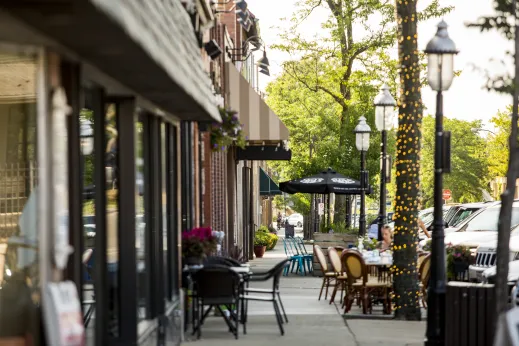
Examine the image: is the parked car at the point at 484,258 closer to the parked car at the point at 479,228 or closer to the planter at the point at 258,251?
the parked car at the point at 479,228

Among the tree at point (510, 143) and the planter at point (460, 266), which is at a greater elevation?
the tree at point (510, 143)

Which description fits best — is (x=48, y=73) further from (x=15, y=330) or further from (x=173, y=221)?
(x=173, y=221)

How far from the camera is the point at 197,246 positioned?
13789 millimetres

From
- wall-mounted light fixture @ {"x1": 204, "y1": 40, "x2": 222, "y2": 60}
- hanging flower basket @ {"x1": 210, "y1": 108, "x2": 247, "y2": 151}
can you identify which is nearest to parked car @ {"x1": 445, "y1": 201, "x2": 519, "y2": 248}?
wall-mounted light fixture @ {"x1": 204, "y1": 40, "x2": 222, "y2": 60}

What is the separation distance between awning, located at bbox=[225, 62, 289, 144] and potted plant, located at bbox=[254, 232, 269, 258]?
13707 millimetres

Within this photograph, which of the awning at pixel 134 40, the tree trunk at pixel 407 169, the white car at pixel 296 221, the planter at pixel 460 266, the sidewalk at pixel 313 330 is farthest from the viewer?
the white car at pixel 296 221

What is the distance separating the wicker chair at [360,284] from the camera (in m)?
17.2

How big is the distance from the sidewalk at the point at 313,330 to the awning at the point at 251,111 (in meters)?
5.83

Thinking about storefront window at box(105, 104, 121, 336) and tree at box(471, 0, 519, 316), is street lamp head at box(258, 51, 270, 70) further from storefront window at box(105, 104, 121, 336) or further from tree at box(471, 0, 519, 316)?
storefront window at box(105, 104, 121, 336)

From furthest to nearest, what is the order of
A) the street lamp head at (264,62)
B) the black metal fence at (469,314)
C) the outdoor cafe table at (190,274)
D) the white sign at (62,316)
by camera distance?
the street lamp head at (264,62)
the outdoor cafe table at (190,274)
the black metal fence at (469,314)
the white sign at (62,316)

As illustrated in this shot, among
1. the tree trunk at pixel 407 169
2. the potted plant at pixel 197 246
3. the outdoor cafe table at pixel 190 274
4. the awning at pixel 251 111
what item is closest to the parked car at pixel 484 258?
the tree trunk at pixel 407 169

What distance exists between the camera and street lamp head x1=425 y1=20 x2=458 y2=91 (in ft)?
42.0

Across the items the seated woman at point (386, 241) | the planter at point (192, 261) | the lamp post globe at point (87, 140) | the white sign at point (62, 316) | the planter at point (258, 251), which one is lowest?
the planter at point (258, 251)

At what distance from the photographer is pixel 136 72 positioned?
817 centimetres
